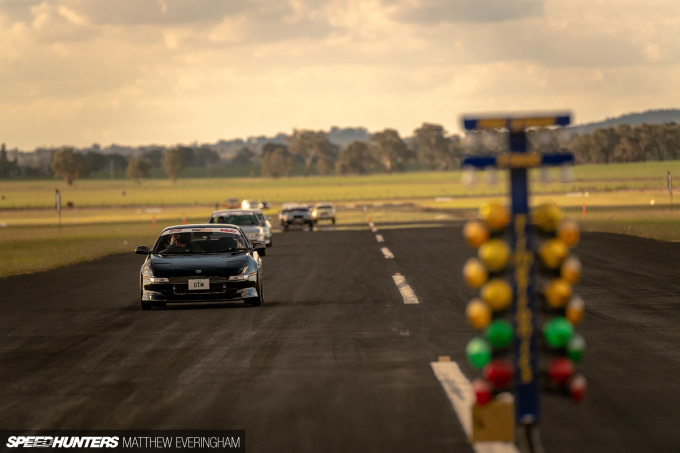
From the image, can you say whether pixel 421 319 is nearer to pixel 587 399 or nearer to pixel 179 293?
pixel 179 293

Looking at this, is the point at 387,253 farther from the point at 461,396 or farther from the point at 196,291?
the point at 461,396

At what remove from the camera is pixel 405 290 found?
20250 millimetres

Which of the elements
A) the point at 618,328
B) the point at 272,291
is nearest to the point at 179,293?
the point at 272,291

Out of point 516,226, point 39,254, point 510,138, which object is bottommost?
point 39,254

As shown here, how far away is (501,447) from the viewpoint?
7.16 m

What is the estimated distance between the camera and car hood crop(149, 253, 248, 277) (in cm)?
1748

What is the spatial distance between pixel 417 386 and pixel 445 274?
1410 cm

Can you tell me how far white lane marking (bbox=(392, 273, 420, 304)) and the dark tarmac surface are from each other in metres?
0.18

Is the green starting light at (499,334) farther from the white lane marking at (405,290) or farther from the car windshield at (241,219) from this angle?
the car windshield at (241,219)

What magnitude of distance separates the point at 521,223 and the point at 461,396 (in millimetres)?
3309

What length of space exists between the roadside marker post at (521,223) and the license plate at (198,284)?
1143 cm

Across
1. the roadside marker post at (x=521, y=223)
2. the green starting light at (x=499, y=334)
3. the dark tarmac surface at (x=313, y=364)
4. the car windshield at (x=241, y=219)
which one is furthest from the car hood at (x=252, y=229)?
the green starting light at (x=499, y=334)

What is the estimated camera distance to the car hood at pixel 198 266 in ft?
57.4

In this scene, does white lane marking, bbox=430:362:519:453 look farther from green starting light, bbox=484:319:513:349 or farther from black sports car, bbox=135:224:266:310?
black sports car, bbox=135:224:266:310
